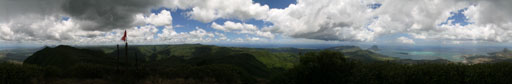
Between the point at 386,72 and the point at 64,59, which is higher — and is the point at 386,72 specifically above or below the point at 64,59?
above

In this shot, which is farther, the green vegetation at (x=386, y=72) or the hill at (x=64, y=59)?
the hill at (x=64, y=59)

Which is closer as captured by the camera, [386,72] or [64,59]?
[386,72]

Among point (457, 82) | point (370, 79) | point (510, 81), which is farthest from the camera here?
point (370, 79)

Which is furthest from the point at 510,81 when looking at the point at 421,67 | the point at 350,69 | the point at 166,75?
the point at 166,75

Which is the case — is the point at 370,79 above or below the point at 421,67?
below

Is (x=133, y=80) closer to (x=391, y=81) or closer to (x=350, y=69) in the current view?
(x=350, y=69)

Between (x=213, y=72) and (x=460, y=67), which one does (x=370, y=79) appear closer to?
(x=460, y=67)

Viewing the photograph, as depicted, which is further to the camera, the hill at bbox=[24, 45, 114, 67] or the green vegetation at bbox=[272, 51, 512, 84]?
the hill at bbox=[24, 45, 114, 67]

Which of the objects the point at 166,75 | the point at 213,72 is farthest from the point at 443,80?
the point at 166,75

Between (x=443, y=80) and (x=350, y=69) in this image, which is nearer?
(x=443, y=80)

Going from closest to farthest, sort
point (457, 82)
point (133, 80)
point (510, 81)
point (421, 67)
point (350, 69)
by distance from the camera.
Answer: point (133, 80)
point (510, 81)
point (457, 82)
point (421, 67)
point (350, 69)
